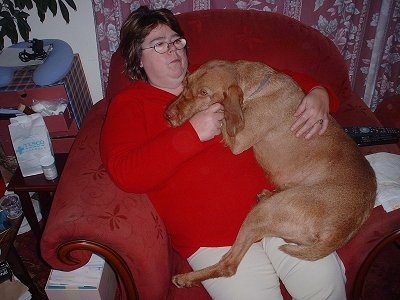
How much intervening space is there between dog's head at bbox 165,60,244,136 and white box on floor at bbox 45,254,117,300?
3.03 feet

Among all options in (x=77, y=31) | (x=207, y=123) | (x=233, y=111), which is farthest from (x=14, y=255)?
(x=77, y=31)

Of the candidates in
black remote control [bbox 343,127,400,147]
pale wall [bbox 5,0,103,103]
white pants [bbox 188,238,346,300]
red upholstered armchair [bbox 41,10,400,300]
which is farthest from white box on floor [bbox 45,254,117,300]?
pale wall [bbox 5,0,103,103]

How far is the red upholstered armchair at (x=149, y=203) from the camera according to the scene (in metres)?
1.60

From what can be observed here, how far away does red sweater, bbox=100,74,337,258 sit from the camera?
164cm

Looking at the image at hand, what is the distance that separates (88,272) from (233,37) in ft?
5.67

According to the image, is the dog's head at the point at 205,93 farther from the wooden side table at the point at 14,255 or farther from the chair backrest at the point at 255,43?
the wooden side table at the point at 14,255

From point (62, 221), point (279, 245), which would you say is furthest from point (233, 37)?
point (62, 221)

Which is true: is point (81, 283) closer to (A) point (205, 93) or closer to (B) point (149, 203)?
(B) point (149, 203)

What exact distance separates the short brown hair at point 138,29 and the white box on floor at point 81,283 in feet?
3.83

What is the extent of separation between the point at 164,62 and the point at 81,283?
4.14 feet

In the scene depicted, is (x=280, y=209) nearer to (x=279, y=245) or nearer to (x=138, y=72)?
(x=279, y=245)

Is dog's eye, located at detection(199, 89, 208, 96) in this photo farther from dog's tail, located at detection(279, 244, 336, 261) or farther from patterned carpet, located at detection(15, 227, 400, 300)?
patterned carpet, located at detection(15, 227, 400, 300)

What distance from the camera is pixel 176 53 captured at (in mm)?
1938

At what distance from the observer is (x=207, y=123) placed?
5.50 feet
